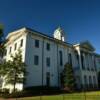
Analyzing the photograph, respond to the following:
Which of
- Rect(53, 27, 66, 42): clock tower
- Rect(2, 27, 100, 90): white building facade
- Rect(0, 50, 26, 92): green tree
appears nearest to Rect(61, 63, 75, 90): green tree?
Rect(2, 27, 100, 90): white building facade

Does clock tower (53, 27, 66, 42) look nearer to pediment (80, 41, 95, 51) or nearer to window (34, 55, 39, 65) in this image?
pediment (80, 41, 95, 51)

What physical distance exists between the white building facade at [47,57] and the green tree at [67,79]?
120cm

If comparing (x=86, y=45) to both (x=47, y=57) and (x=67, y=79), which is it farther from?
(x=47, y=57)

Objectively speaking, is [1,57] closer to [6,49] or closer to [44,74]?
[6,49]

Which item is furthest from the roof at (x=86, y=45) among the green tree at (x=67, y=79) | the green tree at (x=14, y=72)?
the green tree at (x=14, y=72)

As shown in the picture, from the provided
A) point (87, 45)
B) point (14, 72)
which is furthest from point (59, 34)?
point (14, 72)

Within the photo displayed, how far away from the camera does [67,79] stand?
3309 cm

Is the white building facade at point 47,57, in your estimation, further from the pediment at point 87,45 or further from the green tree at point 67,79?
the green tree at point 67,79

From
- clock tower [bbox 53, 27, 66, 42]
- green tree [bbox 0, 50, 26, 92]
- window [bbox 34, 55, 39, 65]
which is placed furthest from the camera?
clock tower [bbox 53, 27, 66, 42]

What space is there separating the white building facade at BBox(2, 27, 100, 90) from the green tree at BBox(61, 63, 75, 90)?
1.20 metres

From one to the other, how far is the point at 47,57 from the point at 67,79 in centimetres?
663

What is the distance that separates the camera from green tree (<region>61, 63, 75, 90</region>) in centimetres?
3262

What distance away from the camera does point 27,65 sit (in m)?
28.8

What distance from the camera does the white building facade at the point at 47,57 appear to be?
29906mm
